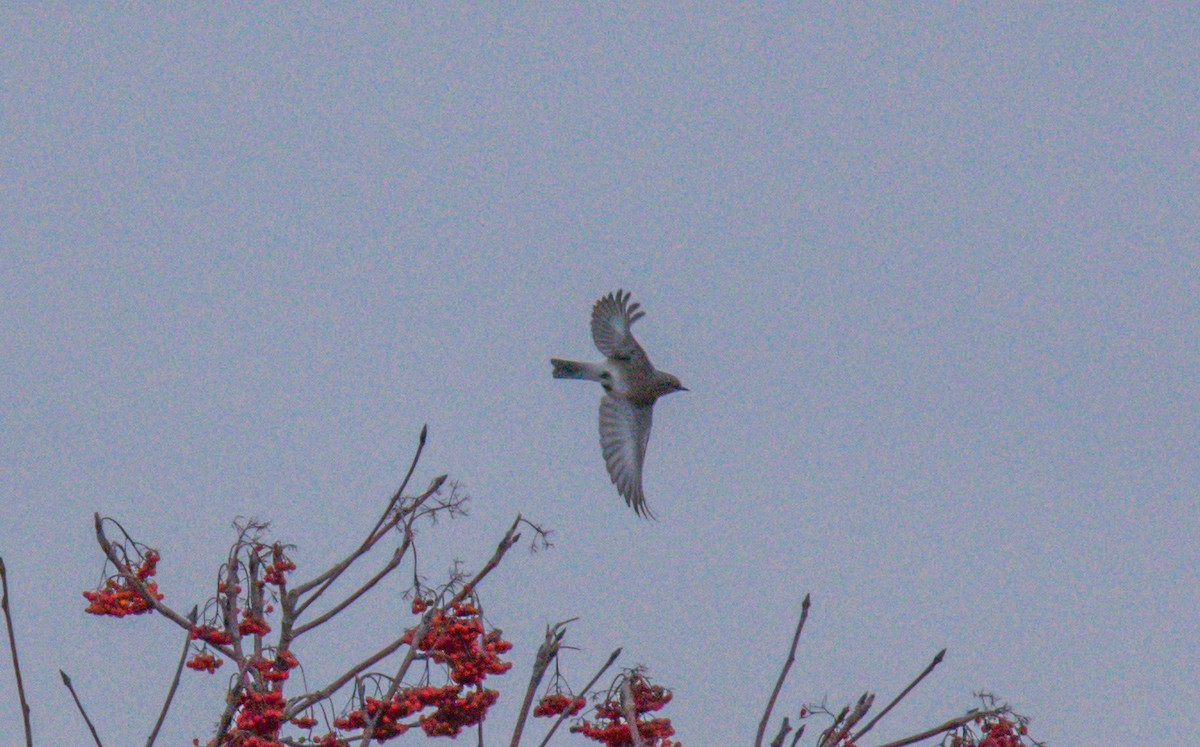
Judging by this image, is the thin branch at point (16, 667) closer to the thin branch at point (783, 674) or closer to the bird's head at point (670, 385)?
the thin branch at point (783, 674)

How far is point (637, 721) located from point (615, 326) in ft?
28.0

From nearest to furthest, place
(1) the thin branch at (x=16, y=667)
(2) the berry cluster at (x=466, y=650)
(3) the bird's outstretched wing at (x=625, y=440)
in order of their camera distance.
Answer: (1) the thin branch at (x=16, y=667)
(2) the berry cluster at (x=466, y=650)
(3) the bird's outstretched wing at (x=625, y=440)

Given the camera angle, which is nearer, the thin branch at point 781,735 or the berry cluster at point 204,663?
the thin branch at point 781,735

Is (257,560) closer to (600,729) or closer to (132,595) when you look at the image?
(132,595)

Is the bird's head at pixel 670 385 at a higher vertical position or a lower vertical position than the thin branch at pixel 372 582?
higher

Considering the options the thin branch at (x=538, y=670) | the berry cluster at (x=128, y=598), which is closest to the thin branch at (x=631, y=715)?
the thin branch at (x=538, y=670)

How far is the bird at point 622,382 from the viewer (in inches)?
606

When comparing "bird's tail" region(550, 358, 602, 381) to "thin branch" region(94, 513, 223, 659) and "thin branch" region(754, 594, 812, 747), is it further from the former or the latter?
"thin branch" region(754, 594, 812, 747)

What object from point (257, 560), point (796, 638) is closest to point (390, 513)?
point (257, 560)

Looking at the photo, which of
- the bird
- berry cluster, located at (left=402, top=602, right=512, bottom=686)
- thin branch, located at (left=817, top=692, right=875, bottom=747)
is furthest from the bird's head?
thin branch, located at (left=817, top=692, right=875, bottom=747)

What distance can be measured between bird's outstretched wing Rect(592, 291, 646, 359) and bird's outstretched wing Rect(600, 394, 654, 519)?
0.47 metres

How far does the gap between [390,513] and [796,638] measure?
237 centimetres

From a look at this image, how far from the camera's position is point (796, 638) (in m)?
4.95

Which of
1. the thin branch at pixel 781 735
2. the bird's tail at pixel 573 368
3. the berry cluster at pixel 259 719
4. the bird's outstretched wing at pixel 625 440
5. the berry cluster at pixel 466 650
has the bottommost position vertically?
the thin branch at pixel 781 735
